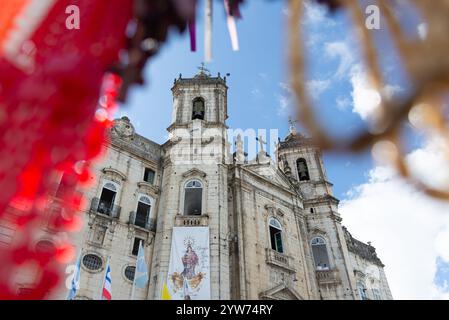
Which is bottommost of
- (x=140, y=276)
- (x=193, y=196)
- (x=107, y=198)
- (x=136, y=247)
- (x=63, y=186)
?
(x=140, y=276)

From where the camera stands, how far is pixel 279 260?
64.5ft

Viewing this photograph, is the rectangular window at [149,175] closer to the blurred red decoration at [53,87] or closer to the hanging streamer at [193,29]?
the blurred red decoration at [53,87]

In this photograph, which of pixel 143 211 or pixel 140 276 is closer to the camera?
pixel 140 276

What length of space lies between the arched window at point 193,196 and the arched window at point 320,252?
9565 millimetres

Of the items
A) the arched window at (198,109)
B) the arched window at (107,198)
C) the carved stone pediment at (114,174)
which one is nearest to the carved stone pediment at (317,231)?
the arched window at (198,109)

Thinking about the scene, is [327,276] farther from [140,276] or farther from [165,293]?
[140,276]

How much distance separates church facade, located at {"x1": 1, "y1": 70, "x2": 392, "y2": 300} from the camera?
52.0 ft

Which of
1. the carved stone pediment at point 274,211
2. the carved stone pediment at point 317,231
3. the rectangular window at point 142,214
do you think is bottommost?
the rectangular window at point 142,214

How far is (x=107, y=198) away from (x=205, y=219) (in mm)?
5476

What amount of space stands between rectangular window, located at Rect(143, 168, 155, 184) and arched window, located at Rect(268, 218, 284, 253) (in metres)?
8.09

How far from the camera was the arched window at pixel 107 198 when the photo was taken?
55.8 ft

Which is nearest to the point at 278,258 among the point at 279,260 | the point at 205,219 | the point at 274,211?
the point at 279,260

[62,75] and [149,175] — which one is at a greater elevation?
[149,175]
